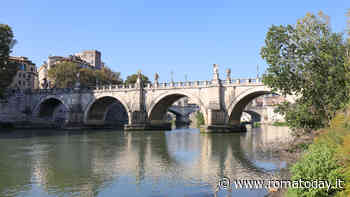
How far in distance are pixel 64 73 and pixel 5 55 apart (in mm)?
17456

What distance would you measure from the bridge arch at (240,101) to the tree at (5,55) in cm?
3129

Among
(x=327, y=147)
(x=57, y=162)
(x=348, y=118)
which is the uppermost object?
(x=348, y=118)

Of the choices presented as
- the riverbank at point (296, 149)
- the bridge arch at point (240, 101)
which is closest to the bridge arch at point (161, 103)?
the bridge arch at point (240, 101)

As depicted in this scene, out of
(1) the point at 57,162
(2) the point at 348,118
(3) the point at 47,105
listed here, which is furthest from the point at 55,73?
(2) the point at 348,118

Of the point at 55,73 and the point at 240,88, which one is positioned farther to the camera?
the point at 55,73

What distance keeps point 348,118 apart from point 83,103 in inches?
2016

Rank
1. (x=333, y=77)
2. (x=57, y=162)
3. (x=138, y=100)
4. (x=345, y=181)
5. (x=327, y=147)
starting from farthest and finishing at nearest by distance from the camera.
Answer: (x=138, y=100) → (x=57, y=162) → (x=333, y=77) → (x=327, y=147) → (x=345, y=181)

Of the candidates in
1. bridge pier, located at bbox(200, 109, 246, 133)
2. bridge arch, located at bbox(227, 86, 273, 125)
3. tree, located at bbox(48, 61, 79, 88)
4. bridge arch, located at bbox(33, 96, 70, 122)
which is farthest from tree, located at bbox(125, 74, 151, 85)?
bridge pier, located at bbox(200, 109, 246, 133)

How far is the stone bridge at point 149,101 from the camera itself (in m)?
38.6

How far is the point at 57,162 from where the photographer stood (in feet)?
58.3

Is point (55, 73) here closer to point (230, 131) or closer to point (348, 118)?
point (230, 131)

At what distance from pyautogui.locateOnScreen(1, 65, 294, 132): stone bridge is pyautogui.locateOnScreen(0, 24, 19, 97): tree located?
12386mm

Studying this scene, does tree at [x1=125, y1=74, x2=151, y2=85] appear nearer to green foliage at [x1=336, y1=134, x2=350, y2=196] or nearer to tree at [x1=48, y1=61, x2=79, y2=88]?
tree at [x1=48, y1=61, x2=79, y2=88]

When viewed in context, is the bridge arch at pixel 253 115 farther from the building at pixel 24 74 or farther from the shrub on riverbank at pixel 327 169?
the shrub on riverbank at pixel 327 169
